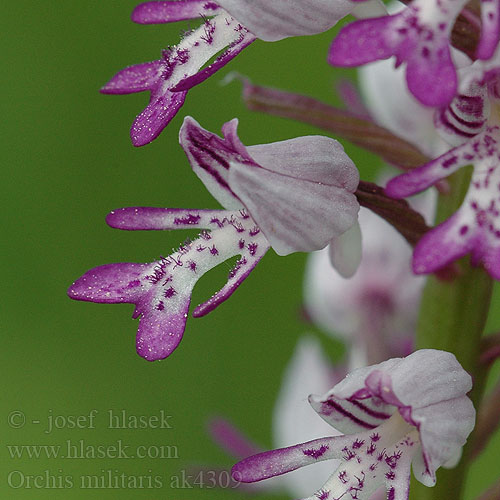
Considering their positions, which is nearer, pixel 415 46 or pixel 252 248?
pixel 415 46

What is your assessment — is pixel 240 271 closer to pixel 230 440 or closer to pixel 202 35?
pixel 202 35

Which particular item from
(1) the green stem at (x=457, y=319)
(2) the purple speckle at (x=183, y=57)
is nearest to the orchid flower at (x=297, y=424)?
(1) the green stem at (x=457, y=319)

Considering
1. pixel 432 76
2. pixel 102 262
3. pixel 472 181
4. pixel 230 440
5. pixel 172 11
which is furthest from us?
pixel 102 262

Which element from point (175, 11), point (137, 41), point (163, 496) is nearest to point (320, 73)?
point (137, 41)

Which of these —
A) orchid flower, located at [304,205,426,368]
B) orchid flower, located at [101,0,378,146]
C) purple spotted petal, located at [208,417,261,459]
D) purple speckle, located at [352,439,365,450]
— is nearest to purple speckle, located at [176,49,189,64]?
orchid flower, located at [101,0,378,146]

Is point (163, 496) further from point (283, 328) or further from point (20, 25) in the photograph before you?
point (20, 25)

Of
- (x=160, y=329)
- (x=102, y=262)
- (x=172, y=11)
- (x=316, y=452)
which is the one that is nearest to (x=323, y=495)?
(x=316, y=452)

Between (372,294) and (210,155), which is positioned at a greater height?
(210,155)
